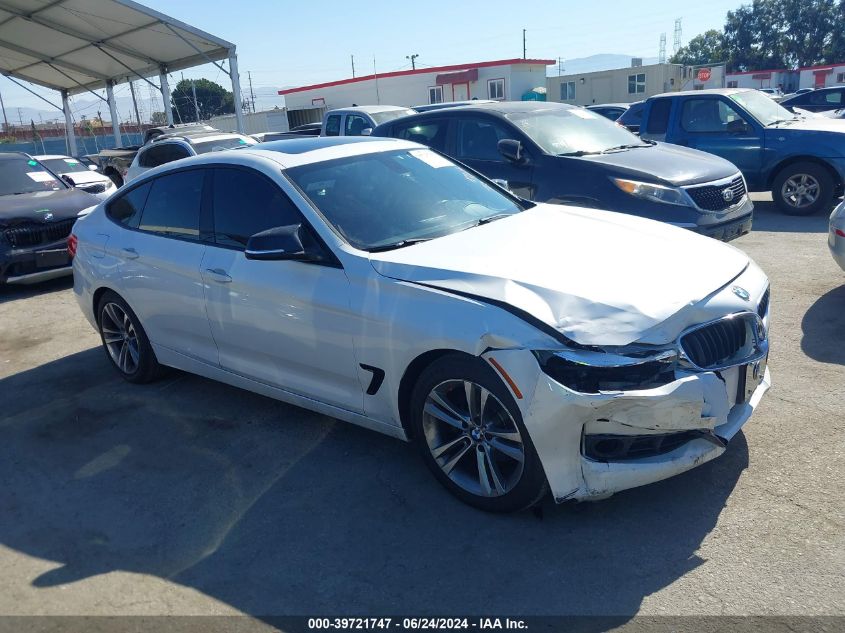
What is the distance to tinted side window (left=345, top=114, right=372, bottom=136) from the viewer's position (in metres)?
14.2

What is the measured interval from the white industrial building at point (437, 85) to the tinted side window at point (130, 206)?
4032 cm

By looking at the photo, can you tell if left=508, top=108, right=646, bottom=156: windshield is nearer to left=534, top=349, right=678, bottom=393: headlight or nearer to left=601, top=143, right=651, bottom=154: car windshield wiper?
left=601, top=143, right=651, bottom=154: car windshield wiper

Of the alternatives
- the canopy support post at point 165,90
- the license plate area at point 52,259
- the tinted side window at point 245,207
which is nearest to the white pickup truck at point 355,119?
the license plate area at point 52,259

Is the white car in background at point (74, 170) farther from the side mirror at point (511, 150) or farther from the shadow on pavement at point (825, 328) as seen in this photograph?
the shadow on pavement at point (825, 328)

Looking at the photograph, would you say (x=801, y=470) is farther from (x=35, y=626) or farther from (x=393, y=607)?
(x=35, y=626)

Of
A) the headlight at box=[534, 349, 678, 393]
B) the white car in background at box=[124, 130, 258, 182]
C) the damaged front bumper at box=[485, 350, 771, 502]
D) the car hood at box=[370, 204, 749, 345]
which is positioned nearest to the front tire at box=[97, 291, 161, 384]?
the car hood at box=[370, 204, 749, 345]

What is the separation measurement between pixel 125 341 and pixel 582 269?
3760mm

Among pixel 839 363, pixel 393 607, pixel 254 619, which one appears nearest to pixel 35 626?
pixel 254 619

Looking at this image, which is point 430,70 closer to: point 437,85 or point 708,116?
point 437,85

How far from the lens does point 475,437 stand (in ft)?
11.3

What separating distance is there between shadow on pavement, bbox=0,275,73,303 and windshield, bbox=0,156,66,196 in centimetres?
122

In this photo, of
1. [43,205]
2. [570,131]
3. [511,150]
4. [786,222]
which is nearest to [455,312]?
[511,150]

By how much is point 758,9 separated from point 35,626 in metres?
92.9

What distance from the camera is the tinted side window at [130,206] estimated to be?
5.31 meters
